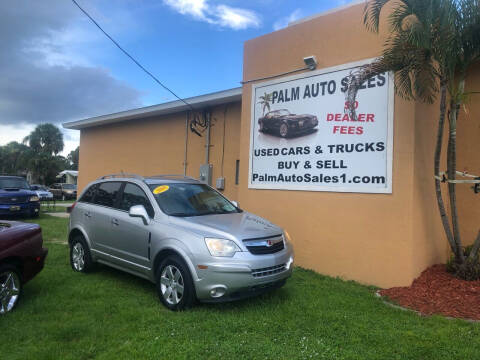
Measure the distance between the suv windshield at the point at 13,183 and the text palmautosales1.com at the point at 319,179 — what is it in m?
11.2

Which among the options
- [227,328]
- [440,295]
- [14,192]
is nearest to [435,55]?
[440,295]

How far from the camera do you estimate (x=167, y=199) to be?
18.0 ft

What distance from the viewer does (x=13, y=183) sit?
14.6 metres

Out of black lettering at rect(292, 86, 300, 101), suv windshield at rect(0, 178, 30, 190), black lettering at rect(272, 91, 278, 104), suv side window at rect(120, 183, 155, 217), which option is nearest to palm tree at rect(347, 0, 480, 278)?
black lettering at rect(292, 86, 300, 101)

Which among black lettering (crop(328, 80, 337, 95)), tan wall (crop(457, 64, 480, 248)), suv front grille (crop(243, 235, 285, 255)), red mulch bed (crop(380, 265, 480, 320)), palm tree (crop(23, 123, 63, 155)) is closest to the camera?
suv front grille (crop(243, 235, 285, 255))

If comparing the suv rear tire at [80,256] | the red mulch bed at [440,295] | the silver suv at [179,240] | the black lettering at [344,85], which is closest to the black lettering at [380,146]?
the black lettering at [344,85]

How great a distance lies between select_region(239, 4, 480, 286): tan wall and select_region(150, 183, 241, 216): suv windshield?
66.4 inches

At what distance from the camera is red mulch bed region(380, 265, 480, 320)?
4.78m

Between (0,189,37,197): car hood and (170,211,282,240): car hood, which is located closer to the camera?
(170,211,282,240): car hood

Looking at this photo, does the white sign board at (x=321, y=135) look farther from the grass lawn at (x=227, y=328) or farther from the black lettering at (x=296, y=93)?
the grass lawn at (x=227, y=328)

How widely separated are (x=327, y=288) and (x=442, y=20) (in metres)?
4.10

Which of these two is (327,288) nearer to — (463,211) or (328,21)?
(463,211)

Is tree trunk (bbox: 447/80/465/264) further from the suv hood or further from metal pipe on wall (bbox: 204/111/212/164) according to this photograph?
the suv hood

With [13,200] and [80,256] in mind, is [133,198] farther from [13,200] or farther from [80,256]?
[13,200]
